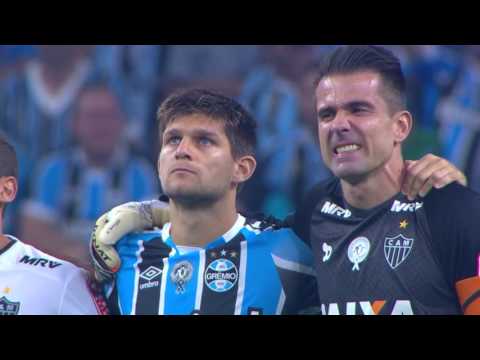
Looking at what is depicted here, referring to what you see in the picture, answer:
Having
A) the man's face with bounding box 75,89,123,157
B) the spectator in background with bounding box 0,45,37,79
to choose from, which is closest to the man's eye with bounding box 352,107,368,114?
the man's face with bounding box 75,89,123,157

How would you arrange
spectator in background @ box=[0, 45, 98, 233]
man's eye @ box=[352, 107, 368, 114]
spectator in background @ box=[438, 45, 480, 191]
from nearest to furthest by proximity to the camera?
man's eye @ box=[352, 107, 368, 114], spectator in background @ box=[438, 45, 480, 191], spectator in background @ box=[0, 45, 98, 233]

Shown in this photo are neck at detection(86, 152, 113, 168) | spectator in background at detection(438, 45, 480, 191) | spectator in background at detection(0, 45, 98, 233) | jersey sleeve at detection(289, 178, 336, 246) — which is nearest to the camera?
jersey sleeve at detection(289, 178, 336, 246)

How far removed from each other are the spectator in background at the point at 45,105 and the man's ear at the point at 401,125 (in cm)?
684

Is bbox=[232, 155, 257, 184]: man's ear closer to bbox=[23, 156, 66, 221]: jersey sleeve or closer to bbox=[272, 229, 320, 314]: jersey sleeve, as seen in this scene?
bbox=[272, 229, 320, 314]: jersey sleeve

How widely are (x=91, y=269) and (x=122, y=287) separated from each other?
0.20 m

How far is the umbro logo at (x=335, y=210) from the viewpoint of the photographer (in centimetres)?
454

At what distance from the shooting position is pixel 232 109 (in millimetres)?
4734

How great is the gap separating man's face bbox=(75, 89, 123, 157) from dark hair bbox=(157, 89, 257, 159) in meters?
5.97

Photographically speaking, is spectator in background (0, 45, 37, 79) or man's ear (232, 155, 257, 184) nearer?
man's ear (232, 155, 257, 184)

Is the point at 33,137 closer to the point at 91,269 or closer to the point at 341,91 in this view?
the point at 91,269

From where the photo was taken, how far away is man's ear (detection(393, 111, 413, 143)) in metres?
4.42

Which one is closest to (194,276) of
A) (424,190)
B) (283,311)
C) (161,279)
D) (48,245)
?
(161,279)

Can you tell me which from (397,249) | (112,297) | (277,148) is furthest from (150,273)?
(277,148)

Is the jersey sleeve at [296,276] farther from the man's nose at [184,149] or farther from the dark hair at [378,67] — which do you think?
the dark hair at [378,67]
